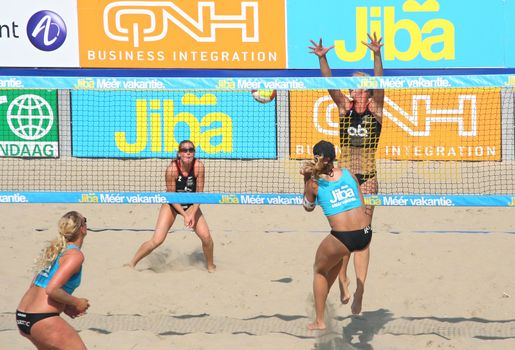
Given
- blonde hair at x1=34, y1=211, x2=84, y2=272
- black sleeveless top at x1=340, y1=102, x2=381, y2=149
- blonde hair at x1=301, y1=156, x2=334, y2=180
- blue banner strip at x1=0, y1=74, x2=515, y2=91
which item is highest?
blue banner strip at x1=0, y1=74, x2=515, y2=91

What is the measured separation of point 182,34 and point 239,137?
2.10 m

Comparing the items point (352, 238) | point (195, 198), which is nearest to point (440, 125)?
point (195, 198)

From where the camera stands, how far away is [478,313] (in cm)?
889

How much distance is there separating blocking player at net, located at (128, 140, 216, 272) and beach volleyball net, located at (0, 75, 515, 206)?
378 cm

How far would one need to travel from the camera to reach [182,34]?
16359mm

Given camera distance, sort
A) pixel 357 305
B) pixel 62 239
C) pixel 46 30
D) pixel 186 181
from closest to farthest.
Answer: pixel 62 239 → pixel 357 305 → pixel 186 181 → pixel 46 30

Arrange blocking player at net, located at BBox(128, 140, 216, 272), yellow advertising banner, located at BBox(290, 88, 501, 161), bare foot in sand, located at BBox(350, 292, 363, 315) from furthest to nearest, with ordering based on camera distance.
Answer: yellow advertising banner, located at BBox(290, 88, 501, 161)
blocking player at net, located at BBox(128, 140, 216, 272)
bare foot in sand, located at BBox(350, 292, 363, 315)

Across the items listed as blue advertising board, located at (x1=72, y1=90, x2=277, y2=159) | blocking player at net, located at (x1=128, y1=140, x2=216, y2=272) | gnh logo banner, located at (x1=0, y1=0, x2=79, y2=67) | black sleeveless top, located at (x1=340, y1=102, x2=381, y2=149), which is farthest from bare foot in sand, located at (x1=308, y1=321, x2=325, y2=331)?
gnh logo banner, located at (x1=0, y1=0, x2=79, y2=67)

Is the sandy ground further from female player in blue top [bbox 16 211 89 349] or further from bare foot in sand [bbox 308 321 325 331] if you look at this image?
female player in blue top [bbox 16 211 89 349]

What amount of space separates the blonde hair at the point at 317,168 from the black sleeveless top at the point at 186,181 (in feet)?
9.92

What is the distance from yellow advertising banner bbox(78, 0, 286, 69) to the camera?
1627 cm

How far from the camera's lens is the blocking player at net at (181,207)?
33.3ft

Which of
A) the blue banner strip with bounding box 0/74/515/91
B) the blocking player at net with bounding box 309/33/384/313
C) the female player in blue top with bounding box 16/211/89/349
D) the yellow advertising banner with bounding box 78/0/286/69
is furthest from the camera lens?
the yellow advertising banner with bounding box 78/0/286/69

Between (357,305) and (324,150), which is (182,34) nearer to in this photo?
(357,305)
